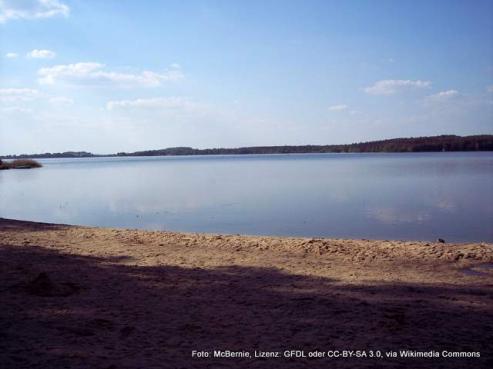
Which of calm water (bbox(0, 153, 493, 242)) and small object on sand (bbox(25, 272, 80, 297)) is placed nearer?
small object on sand (bbox(25, 272, 80, 297))

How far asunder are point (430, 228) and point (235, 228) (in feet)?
21.2

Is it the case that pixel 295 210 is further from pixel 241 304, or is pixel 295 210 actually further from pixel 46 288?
pixel 46 288

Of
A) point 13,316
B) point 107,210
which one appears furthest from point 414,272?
point 107,210

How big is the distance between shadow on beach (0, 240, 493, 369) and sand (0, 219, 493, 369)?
2 centimetres

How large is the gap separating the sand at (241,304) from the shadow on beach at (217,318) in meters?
0.02

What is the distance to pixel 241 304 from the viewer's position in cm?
575

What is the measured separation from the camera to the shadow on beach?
4.04 m

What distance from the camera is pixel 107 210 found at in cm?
2042

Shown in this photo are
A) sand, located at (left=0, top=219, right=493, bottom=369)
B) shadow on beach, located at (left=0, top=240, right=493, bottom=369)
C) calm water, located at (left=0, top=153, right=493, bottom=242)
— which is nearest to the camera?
shadow on beach, located at (left=0, top=240, right=493, bottom=369)

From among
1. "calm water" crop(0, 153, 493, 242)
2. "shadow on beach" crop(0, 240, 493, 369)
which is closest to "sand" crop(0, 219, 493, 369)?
"shadow on beach" crop(0, 240, 493, 369)

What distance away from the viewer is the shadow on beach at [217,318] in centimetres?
404

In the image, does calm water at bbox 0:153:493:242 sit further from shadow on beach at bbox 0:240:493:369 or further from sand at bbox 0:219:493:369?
shadow on beach at bbox 0:240:493:369

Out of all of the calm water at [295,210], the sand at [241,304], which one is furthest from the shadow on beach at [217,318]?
the calm water at [295,210]

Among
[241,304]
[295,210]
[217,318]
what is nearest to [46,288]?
[217,318]
